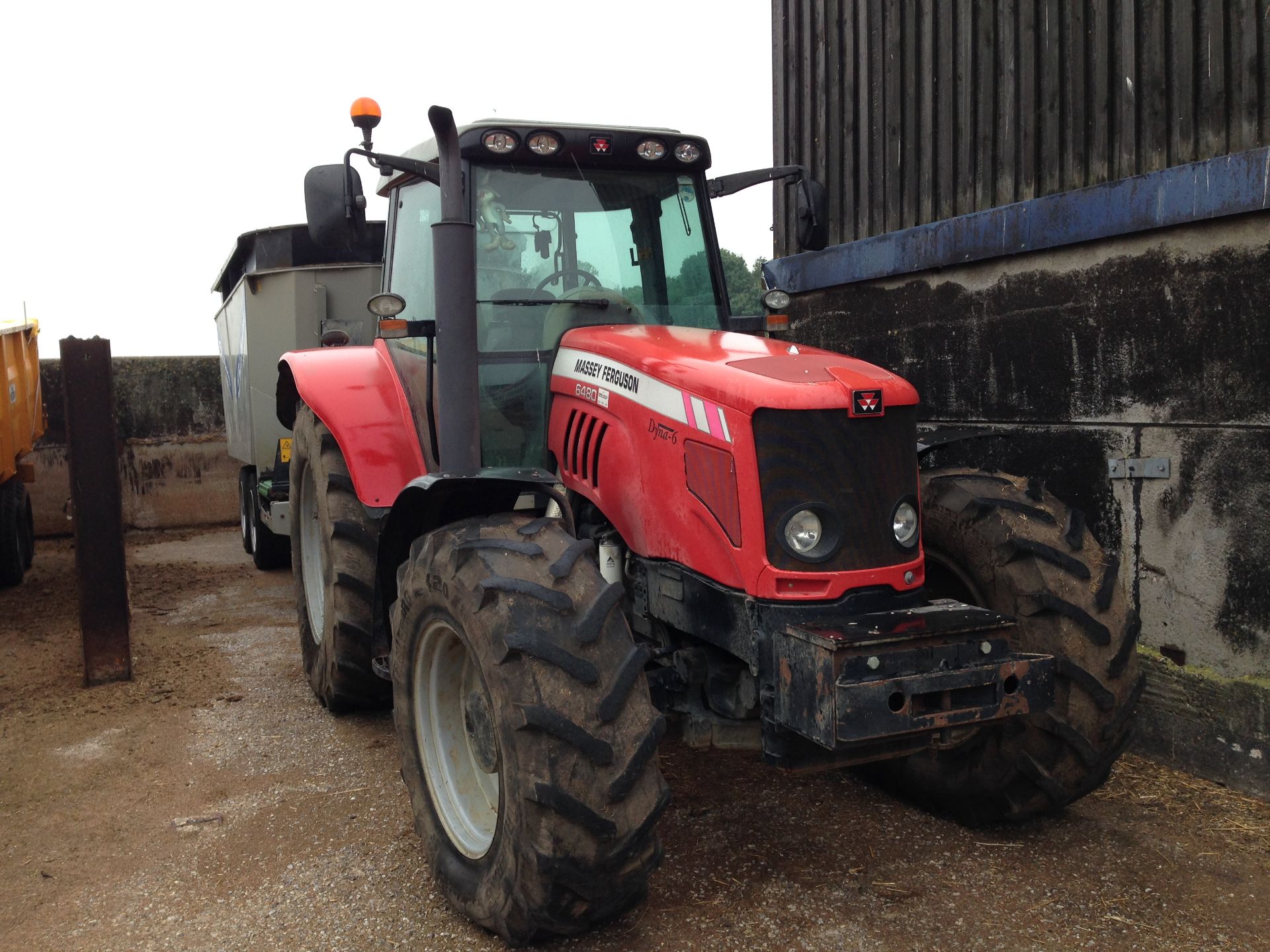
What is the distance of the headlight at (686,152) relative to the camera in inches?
176

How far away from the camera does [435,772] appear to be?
3.68 meters

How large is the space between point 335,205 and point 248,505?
6.53m

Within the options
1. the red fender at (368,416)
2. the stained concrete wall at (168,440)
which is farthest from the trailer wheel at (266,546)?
the red fender at (368,416)

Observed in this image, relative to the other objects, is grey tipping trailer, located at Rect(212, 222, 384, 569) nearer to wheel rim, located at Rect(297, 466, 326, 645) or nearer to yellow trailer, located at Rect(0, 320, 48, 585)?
yellow trailer, located at Rect(0, 320, 48, 585)

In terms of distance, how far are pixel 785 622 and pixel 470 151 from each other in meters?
2.20

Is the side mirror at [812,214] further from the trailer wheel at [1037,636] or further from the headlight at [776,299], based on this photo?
the trailer wheel at [1037,636]

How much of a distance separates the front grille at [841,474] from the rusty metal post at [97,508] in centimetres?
446

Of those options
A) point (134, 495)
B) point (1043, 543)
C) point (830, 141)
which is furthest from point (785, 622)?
point (134, 495)

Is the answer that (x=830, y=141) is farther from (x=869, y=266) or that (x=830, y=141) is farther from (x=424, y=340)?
(x=424, y=340)

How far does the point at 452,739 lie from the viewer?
3717mm

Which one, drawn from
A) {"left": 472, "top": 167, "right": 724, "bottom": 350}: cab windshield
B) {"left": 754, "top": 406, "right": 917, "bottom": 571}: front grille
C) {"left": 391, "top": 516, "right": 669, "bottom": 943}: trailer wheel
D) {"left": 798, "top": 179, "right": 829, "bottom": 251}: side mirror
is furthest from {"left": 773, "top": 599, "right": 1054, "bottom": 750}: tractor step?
{"left": 798, "top": 179, "right": 829, "bottom": 251}: side mirror

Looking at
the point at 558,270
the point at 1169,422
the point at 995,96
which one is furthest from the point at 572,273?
the point at 995,96

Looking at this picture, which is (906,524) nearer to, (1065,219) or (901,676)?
(901,676)

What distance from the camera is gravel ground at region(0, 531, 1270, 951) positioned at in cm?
333
